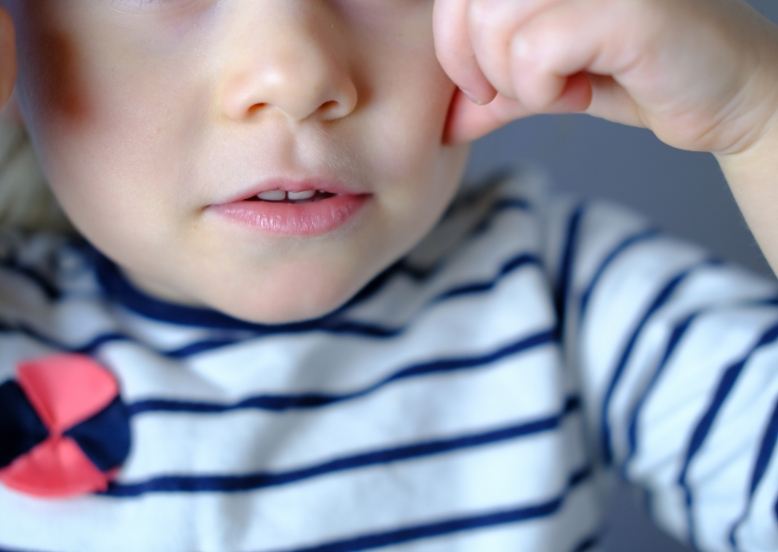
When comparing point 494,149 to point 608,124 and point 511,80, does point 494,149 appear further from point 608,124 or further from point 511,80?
point 511,80

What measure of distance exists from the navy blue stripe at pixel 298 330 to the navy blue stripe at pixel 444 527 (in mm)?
131

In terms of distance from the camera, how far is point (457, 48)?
508 mm

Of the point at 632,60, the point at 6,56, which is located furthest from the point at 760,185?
the point at 6,56

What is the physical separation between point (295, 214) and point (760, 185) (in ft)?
0.84

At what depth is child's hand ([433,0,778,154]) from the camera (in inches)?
18.6

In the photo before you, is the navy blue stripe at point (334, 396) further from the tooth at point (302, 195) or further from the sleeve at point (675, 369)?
→ the tooth at point (302, 195)

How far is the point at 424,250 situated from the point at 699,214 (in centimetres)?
43

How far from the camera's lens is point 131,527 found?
586 mm

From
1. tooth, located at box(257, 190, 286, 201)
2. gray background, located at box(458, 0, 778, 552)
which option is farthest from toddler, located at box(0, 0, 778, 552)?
gray background, located at box(458, 0, 778, 552)

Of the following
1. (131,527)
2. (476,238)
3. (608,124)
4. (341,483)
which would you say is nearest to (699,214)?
(608,124)

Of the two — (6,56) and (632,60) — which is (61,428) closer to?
(6,56)

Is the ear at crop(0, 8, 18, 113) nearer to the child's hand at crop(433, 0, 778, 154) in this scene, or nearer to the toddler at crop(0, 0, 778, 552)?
the toddler at crop(0, 0, 778, 552)

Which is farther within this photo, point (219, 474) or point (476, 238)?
point (476, 238)

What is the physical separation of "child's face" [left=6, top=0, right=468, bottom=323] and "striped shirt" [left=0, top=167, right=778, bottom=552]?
8 centimetres
